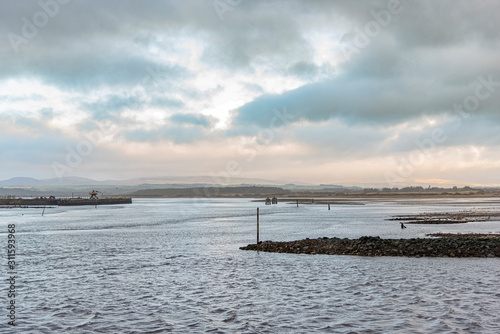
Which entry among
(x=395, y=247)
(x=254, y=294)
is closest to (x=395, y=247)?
(x=395, y=247)

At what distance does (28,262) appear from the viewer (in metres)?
33.5

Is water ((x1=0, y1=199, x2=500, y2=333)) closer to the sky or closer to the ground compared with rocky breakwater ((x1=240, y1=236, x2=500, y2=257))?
closer to the ground

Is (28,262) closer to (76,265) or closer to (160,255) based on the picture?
(76,265)

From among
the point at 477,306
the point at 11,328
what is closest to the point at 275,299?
the point at 477,306

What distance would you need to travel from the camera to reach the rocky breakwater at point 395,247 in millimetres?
33625

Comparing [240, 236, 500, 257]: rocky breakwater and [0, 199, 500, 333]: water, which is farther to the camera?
[240, 236, 500, 257]: rocky breakwater

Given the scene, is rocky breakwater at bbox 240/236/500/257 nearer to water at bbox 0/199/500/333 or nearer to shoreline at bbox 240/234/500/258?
shoreline at bbox 240/234/500/258

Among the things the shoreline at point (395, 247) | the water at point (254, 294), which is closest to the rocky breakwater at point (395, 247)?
the shoreline at point (395, 247)

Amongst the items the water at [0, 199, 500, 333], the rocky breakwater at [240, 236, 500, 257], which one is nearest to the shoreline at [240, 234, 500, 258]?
the rocky breakwater at [240, 236, 500, 257]

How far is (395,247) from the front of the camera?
35.6 metres

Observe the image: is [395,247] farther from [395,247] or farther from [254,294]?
[254,294]

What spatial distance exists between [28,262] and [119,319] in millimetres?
19807

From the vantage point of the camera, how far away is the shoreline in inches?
1324

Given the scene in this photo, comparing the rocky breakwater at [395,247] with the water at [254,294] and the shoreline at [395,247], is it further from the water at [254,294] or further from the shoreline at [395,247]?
the water at [254,294]
